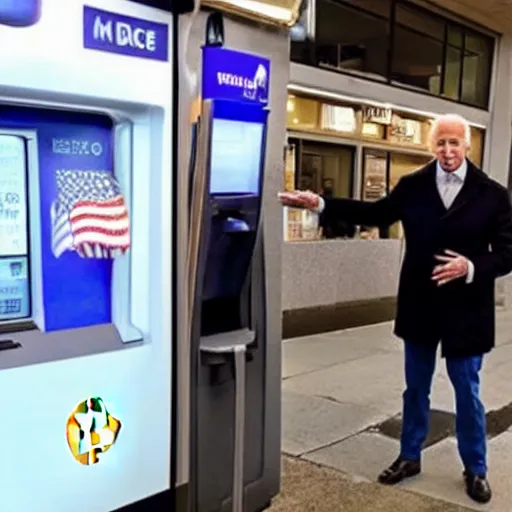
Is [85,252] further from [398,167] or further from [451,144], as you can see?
[398,167]

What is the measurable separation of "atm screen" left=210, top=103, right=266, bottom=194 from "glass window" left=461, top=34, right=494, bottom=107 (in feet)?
32.8

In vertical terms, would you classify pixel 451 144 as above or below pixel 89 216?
above

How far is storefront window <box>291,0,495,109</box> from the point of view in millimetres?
9539

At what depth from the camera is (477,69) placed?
39.9 ft

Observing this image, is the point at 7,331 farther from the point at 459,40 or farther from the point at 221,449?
the point at 459,40

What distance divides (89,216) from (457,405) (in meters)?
2.40

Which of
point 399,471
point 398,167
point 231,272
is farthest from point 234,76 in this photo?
point 398,167

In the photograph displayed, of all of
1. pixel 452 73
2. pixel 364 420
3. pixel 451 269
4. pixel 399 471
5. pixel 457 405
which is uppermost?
pixel 452 73

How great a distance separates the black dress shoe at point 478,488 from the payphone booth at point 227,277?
4.69 feet

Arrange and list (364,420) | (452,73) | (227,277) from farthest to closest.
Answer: (452,73)
(364,420)
(227,277)

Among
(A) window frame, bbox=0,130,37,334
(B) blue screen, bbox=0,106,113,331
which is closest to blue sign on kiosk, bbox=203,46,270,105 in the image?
(B) blue screen, bbox=0,106,113,331

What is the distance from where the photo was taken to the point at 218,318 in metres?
2.75

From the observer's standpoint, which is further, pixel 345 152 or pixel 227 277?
pixel 345 152

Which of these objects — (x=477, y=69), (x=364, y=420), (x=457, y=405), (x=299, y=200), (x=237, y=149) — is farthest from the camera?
(x=477, y=69)
